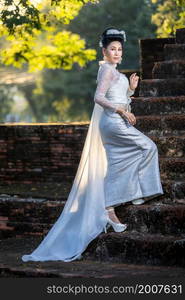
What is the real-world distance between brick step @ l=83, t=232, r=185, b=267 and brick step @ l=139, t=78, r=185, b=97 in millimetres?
3122

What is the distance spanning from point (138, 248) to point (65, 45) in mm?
10629

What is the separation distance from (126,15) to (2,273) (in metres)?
29.7

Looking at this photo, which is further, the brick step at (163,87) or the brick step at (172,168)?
the brick step at (163,87)

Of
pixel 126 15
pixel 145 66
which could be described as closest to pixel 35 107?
pixel 126 15

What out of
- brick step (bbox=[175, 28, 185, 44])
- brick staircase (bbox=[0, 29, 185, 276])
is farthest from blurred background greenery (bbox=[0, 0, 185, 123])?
brick staircase (bbox=[0, 29, 185, 276])

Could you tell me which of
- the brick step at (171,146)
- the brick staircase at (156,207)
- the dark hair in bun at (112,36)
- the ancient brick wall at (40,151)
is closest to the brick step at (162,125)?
the brick staircase at (156,207)

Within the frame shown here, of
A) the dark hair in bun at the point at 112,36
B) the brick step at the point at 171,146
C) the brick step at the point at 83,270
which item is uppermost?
the dark hair in bun at the point at 112,36

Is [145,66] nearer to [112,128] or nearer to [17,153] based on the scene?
[17,153]

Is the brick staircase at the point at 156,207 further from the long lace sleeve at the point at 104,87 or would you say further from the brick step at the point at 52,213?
the long lace sleeve at the point at 104,87

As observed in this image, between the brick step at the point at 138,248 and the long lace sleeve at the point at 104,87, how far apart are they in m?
1.45

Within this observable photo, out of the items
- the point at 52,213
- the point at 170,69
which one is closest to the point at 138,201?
the point at 52,213

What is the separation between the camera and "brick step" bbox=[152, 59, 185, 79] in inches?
417

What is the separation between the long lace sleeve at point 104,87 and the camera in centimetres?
768

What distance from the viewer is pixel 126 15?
117ft
